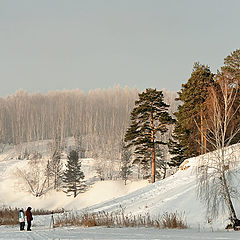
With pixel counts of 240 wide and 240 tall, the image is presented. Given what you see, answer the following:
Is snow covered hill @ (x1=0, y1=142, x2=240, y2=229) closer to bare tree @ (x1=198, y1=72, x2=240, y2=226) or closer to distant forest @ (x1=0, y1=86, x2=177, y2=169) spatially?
bare tree @ (x1=198, y1=72, x2=240, y2=226)

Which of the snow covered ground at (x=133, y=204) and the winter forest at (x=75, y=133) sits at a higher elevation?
the winter forest at (x=75, y=133)

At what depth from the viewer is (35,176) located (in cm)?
6544

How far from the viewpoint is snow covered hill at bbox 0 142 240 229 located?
18491mm

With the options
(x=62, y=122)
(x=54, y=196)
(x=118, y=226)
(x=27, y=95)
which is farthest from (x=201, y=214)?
(x=27, y=95)

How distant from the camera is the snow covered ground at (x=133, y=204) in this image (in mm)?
12039

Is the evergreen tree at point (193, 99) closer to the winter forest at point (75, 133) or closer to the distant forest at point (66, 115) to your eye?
the winter forest at point (75, 133)

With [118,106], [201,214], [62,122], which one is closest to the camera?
[201,214]

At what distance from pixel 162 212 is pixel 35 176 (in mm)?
49788

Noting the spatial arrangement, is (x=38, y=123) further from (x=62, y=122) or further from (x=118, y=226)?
(x=118, y=226)

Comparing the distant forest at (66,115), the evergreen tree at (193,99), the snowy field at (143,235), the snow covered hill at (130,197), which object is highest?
the distant forest at (66,115)

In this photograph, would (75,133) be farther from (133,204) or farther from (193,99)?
(133,204)

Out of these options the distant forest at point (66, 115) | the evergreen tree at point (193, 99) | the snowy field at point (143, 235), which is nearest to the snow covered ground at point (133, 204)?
the snowy field at point (143, 235)

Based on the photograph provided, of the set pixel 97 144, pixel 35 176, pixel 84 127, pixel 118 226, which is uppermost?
pixel 84 127

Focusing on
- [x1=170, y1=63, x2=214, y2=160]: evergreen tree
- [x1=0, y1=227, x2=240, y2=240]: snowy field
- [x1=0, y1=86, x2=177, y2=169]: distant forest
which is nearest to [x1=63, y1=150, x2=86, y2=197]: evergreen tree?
[x1=170, y1=63, x2=214, y2=160]: evergreen tree
